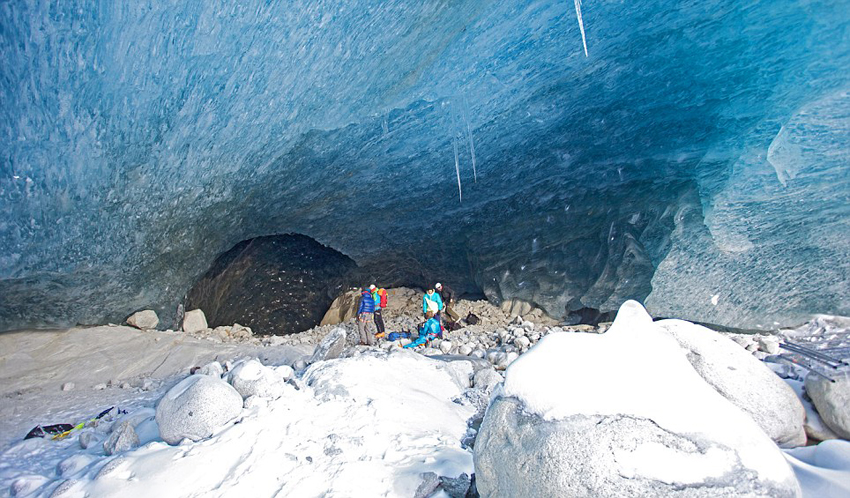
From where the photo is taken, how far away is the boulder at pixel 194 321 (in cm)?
681

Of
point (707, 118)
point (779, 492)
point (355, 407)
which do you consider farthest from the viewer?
point (707, 118)

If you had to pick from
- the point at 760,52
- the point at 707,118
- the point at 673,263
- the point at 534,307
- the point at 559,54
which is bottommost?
the point at 534,307

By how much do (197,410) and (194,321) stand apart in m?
4.63

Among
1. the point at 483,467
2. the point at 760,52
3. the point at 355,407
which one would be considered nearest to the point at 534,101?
the point at 760,52

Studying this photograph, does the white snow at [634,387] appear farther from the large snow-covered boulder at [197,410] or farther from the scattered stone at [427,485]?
the large snow-covered boulder at [197,410]

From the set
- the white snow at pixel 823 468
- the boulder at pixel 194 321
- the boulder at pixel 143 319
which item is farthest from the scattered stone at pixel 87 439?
the white snow at pixel 823 468

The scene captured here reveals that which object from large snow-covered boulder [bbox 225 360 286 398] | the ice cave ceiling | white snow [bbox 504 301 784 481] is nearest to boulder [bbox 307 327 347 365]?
large snow-covered boulder [bbox 225 360 286 398]

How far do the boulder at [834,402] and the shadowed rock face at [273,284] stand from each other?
7292 mm

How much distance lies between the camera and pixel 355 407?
122 inches

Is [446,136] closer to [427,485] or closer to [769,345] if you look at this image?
[769,345]

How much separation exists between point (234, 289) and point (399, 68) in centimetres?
492

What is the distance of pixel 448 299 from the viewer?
8641 mm

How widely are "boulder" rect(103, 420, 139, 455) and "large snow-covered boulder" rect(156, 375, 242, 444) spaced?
195 millimetres

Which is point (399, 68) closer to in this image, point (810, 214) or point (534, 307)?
point (534, 307)
